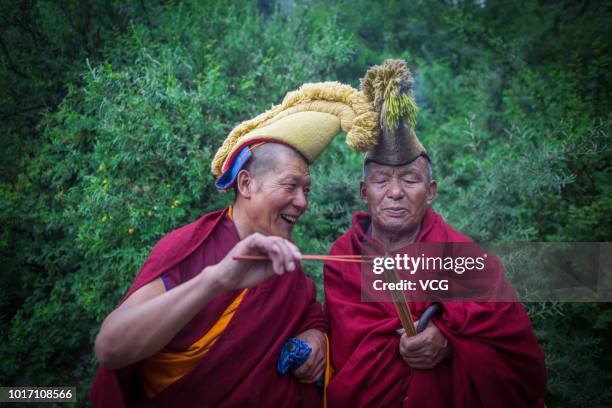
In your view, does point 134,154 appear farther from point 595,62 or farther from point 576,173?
point 595,62

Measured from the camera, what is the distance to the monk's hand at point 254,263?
5.97 feet

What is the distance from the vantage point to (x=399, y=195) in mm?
2686

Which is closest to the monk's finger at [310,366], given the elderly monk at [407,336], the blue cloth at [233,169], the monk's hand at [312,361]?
the monk's hand at [312,361]

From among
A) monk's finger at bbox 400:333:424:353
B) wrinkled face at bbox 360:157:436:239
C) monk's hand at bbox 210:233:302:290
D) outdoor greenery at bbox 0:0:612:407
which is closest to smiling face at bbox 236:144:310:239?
wrinkled face at bbox 360:157:436:239

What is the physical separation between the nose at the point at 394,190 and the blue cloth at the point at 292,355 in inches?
36.9

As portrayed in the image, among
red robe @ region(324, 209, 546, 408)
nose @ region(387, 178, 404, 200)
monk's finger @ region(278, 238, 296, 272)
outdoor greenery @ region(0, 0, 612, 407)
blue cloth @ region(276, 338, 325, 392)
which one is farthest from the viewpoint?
outdoor greenery @ region(0, 0, 612, 407)

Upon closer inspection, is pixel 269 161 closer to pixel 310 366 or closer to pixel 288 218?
pixel 288 218

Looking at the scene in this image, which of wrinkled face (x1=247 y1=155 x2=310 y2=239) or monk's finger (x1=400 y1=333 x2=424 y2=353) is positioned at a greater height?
wrinkled face (x1=247 y1=155 x2=310 y2=239)

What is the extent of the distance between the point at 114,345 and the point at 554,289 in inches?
138

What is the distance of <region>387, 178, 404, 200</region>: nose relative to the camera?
2.68 m

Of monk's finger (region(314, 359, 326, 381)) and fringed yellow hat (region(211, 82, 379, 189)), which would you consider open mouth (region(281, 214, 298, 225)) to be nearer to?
fringed yellow hat (region(211, 82, 379, 189))

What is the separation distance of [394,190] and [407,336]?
79cm

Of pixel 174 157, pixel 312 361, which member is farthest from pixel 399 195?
pixel 174 157

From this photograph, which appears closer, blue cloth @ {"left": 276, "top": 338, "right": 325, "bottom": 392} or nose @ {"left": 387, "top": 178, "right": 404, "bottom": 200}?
blue cloth @ {"left": 276, "top": 338, "right": 325, "bottom": 392}
